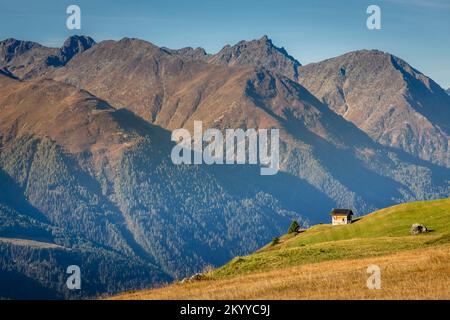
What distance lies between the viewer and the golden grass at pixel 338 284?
35156 mm

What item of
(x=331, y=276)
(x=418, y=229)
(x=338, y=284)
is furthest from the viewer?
(x=418, y=229)

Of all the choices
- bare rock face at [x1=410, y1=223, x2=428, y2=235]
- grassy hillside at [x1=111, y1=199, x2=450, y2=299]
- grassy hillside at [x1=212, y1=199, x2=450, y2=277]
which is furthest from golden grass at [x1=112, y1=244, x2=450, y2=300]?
bare rock face at [x1=410, y1=223, x2=428, y2=235]

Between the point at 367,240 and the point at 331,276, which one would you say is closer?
the point at 331,276

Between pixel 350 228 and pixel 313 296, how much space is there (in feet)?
258

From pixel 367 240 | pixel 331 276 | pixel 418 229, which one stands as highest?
pixel 418 229

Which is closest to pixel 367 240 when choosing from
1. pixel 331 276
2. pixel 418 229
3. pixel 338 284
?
pixel 418 229

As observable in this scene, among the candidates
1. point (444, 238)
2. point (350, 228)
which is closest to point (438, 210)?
point (350, 228)

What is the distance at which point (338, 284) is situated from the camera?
39.9 meters

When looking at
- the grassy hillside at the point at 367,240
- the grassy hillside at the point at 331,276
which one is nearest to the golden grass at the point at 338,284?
the grassy hillside at the point at 331,276

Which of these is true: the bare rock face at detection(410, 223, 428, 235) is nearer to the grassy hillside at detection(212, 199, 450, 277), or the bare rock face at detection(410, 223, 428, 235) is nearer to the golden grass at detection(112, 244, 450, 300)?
the grassy hillside at detection(212, 199, 450, 277)

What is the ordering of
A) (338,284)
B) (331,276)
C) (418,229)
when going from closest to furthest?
1. (338,284)
2. (331,276)
3. (418,229)

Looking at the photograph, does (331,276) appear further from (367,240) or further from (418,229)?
(418,229)

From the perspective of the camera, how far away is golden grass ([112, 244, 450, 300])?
35.2m
